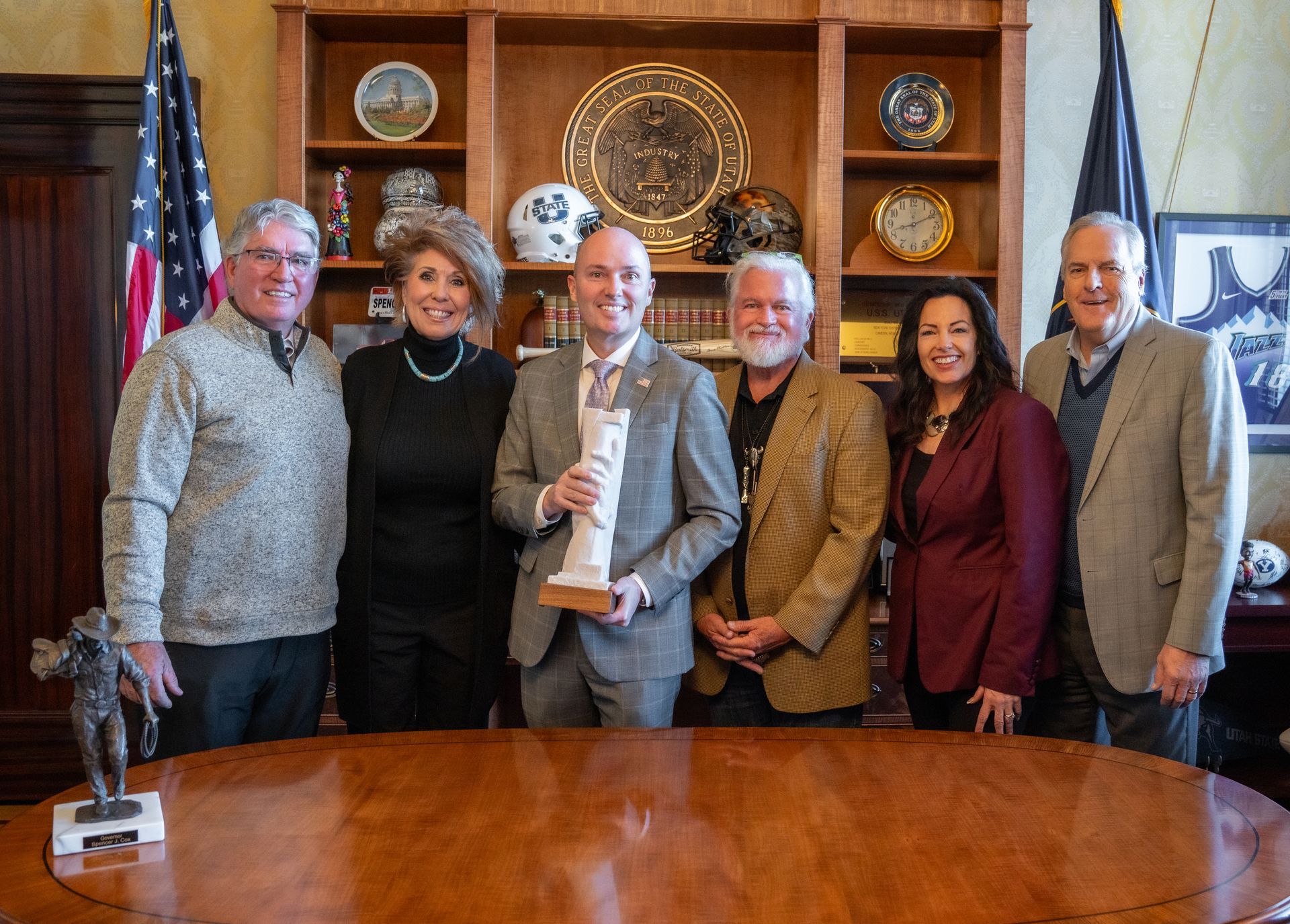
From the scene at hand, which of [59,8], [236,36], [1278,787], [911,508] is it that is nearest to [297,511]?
[911,508]

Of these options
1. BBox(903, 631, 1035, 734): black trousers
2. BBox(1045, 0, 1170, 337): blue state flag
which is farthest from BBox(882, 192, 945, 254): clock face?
BBox(903, 631, 1035, 734): black trousers

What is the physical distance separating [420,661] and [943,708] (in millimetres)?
1164

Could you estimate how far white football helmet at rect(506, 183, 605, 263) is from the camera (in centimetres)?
351

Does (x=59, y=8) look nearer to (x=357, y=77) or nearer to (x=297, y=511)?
(x=357, y=77)

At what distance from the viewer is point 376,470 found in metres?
2.21

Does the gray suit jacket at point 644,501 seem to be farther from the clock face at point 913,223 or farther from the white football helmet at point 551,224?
the clock face at point 913,223


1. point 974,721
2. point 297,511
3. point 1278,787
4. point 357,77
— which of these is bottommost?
point 1278,787

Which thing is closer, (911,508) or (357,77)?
(911,508)

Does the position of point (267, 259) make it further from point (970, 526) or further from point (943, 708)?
point (943, 708)

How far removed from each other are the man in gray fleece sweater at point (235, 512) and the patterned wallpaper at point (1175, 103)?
9.43ft

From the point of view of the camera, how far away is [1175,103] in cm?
390

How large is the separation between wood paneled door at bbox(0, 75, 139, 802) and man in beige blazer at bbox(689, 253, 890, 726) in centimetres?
251

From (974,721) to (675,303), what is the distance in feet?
6.34

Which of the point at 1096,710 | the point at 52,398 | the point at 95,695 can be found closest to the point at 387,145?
the point at 52,398
